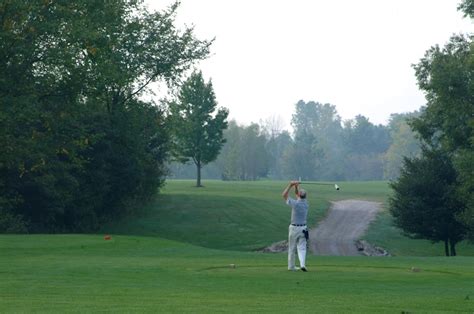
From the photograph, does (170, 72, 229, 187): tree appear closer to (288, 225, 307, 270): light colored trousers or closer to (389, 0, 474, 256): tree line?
(389, 0, 474, 256): tree line

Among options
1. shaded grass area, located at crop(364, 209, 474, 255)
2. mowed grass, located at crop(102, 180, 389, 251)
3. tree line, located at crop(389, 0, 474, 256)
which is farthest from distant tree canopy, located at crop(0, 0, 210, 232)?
tree line, located at crop(389, 0, 474, 256)

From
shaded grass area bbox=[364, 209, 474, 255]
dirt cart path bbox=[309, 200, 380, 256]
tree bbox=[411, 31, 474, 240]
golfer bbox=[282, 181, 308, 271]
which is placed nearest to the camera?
golfer bbox=[282, 181, 308, 271]

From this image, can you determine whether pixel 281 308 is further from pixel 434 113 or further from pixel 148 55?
pixel 148 55

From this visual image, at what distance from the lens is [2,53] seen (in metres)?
37.0

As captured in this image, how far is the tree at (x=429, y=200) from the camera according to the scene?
62156mm

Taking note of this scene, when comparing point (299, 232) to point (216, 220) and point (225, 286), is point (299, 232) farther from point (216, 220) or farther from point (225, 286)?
point (216, 220)

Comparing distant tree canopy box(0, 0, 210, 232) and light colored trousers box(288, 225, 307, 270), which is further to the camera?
distant tree canopy box(0, 0, 210, 232)

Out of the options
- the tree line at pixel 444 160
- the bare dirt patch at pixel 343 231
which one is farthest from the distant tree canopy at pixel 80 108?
the tree line at pixel 444 160

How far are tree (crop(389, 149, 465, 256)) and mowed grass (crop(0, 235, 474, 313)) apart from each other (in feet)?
99.0

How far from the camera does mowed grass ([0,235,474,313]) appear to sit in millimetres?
16484

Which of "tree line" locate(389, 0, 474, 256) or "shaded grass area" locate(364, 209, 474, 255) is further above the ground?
"tree line" locate(389, 0, 474, 256)

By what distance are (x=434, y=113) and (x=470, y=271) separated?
39378 mm

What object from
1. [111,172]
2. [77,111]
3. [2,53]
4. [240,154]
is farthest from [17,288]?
[240,154]

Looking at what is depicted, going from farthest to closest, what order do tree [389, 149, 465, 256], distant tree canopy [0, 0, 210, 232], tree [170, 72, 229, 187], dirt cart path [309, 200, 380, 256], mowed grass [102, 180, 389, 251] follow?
tree [170, 72, 229, 187], mowed grass [102, 180, 389, 251], dirt cart path [309, 200, 380, 256], tree [389, 149, 465, 256], distant tree canopy [0, 0, 210, 232]
